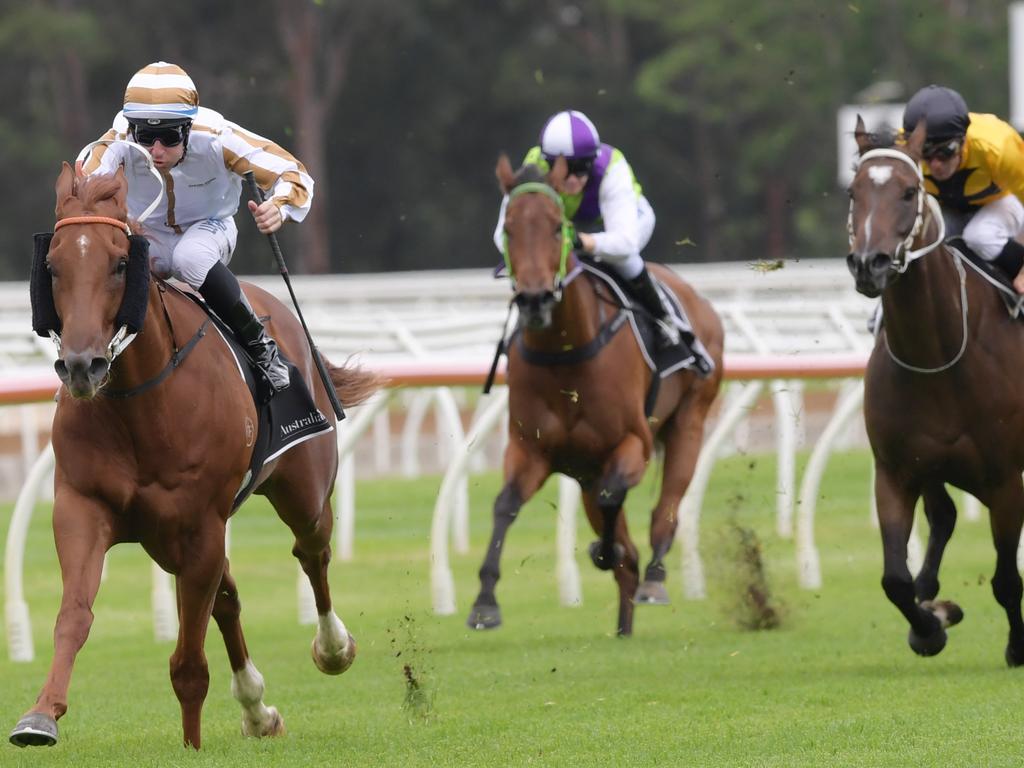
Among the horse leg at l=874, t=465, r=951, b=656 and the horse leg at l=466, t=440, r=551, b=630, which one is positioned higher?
the horse leg at l=874, t=465, r=951, b=656

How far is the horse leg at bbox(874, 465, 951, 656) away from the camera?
634 centimetres

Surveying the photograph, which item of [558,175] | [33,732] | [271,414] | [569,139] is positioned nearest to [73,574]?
[33,732]

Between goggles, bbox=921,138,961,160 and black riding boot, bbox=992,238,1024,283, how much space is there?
Result: 1.19 feet

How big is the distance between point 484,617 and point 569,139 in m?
1.88

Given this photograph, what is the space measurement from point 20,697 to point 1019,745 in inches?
125

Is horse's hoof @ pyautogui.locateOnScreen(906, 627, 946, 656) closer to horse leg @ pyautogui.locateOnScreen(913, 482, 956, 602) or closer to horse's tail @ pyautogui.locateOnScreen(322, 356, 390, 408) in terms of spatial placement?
horse leg @ pyautogui.locateOnScreen(913, 482, 956, 602)

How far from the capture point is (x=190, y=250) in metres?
5.66

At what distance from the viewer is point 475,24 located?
→ 36688 millimetres

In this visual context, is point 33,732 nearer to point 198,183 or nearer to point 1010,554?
point 198,183

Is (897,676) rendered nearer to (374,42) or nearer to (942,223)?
Result: (942,223)

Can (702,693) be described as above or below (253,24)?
above

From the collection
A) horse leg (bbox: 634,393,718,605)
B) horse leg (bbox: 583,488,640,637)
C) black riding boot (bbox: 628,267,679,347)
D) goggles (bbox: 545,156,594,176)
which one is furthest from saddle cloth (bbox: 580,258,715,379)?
horse leg (bbox: 583,488,640,637)

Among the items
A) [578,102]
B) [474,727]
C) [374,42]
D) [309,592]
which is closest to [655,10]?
[578,102]

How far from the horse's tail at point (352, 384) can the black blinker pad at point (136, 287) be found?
191 centimetres
